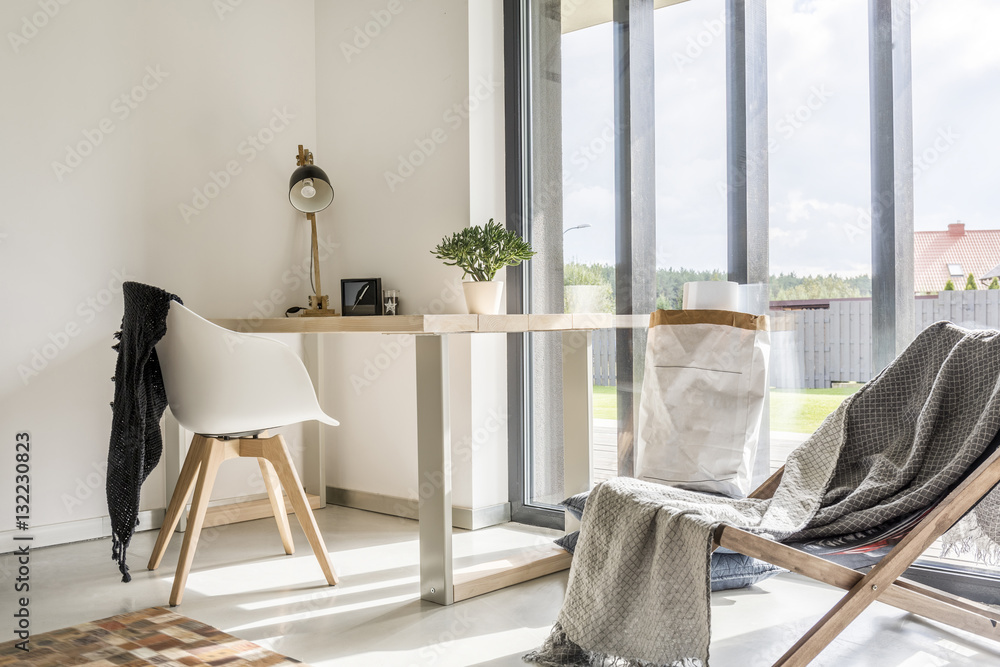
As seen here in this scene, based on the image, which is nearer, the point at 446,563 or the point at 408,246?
the point at 446,563

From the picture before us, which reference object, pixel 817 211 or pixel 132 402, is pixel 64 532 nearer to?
pixel 132 402

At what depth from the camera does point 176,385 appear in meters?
2.22

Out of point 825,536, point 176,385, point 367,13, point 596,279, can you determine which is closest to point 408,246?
point 596,279

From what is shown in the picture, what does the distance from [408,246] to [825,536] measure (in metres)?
2.03

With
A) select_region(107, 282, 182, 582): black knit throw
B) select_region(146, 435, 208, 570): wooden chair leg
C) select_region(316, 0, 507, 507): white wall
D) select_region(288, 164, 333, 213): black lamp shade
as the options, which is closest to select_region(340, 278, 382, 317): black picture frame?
select_region(316, 0, 507, 507): white wall

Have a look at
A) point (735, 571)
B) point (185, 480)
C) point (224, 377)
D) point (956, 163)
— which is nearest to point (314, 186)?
point (224, 377)

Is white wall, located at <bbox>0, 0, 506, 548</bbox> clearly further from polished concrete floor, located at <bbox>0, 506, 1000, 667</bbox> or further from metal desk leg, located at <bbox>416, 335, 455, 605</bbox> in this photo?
metal desk leg, located at <bbox>416, 335, 455, 605</bbox>

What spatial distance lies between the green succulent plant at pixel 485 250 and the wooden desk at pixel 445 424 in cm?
34

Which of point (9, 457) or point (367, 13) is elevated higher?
point (367, 13)

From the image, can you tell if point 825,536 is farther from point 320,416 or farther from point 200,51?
point 200,51

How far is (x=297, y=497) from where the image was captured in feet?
7.70

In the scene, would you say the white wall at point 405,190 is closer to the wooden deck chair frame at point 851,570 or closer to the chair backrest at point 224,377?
the chair backrest at point 224,377

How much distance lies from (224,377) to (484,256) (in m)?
0.97

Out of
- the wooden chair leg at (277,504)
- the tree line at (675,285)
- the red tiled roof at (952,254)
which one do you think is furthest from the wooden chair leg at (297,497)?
the red tiled roof at (952,254)
